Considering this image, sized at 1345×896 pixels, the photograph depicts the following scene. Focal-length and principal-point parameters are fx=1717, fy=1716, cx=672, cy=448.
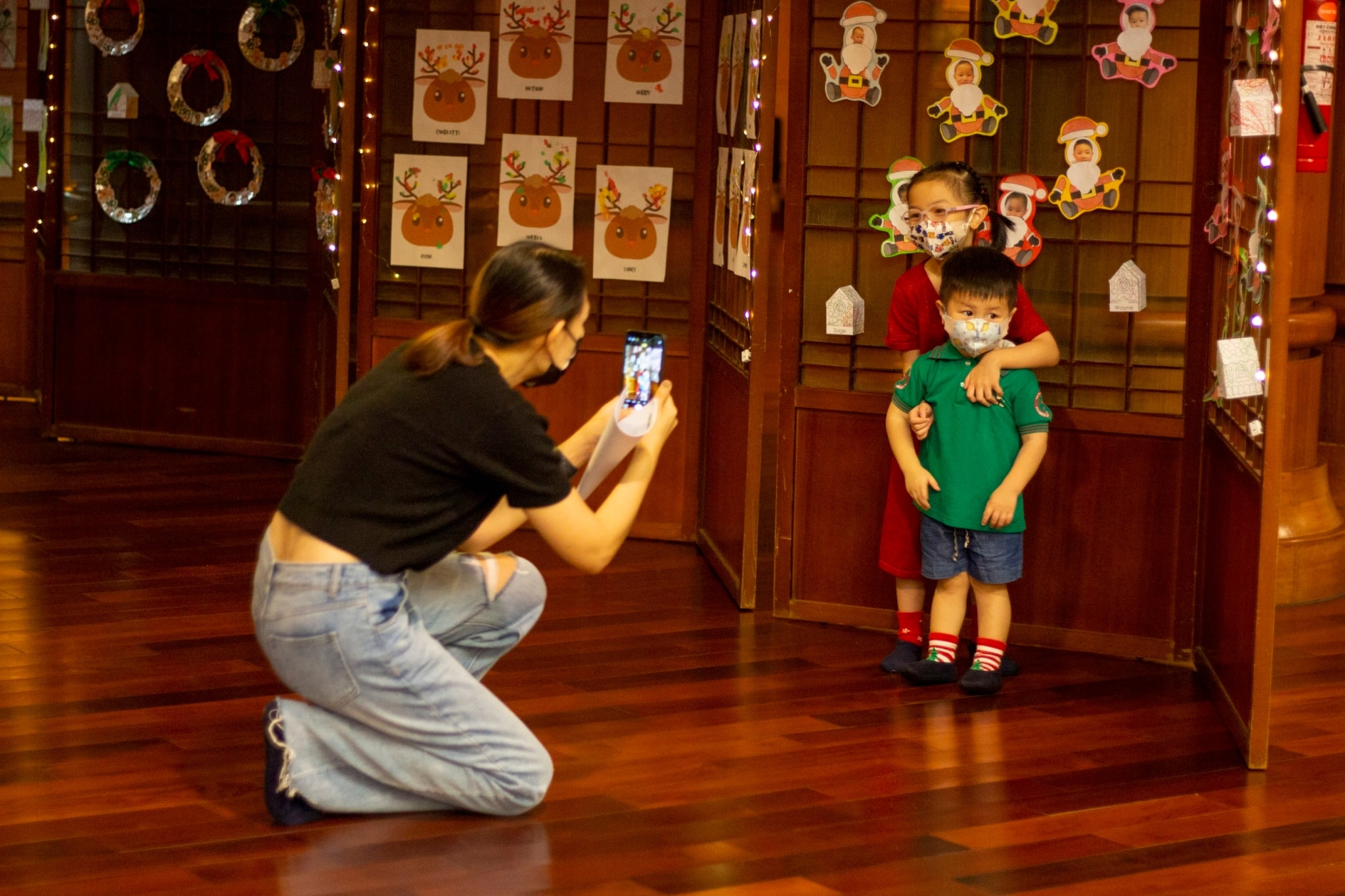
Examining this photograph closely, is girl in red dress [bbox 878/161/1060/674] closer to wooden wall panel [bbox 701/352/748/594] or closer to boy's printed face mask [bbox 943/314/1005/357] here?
boy's printed face mask [bbox 943/314/1005/357]

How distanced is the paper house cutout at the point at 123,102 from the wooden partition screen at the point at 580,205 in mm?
Answer: 1740

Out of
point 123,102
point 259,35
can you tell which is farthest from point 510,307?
point 123,102

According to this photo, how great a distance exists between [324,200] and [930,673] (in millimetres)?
3545

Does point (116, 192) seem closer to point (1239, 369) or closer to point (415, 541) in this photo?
point (415, 541)

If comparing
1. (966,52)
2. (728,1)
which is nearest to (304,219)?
(728,1)

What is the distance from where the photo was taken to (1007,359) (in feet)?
13.2

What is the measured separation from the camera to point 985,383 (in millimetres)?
3994

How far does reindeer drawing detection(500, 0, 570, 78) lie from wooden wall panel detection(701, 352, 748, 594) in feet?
3.50

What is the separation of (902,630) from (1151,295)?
1.04 meters

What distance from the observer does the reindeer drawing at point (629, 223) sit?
18.1ft

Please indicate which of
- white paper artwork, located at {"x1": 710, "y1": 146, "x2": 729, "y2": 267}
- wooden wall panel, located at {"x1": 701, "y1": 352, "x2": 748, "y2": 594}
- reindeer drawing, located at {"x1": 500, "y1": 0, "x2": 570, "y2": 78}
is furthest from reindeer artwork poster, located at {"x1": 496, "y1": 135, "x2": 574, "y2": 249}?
wooden wall panel, located at {"x1": 701, "y1": 352, "x2": 748, "y2": 594}

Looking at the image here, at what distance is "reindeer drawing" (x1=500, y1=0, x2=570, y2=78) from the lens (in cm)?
551

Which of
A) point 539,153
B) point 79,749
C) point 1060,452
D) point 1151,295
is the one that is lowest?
point 79,749

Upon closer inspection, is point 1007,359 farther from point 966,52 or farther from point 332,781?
point 332,781
